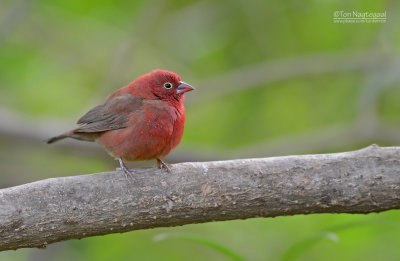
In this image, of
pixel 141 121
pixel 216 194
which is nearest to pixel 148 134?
pixel 141 121

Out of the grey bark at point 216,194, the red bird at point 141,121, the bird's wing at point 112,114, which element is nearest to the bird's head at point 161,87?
the red bird at point 141,121

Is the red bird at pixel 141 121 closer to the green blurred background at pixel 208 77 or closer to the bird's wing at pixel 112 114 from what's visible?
the bird's wing at pixel 112 114

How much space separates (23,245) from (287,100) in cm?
488

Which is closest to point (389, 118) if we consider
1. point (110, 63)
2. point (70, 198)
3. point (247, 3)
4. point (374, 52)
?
point (374, 52)

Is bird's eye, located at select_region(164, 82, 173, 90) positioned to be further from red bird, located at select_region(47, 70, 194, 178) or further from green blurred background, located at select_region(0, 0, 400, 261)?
green blurred background, located at select_region(0, 0, 400, 261)

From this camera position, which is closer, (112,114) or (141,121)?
(141,121)

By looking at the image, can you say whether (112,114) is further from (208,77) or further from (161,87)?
(208,77)

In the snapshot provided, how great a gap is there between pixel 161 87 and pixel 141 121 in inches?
18.2

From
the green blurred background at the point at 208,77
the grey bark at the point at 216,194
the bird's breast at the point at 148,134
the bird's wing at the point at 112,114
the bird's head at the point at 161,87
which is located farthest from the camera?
the green blurred background at the point at 208,77

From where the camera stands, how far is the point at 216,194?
3.61 m

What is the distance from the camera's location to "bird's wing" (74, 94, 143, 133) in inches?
179

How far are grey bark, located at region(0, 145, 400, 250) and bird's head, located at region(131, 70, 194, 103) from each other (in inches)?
44.1

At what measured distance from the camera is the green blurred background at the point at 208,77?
263 inches

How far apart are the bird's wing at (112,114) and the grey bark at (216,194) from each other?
0.89m
